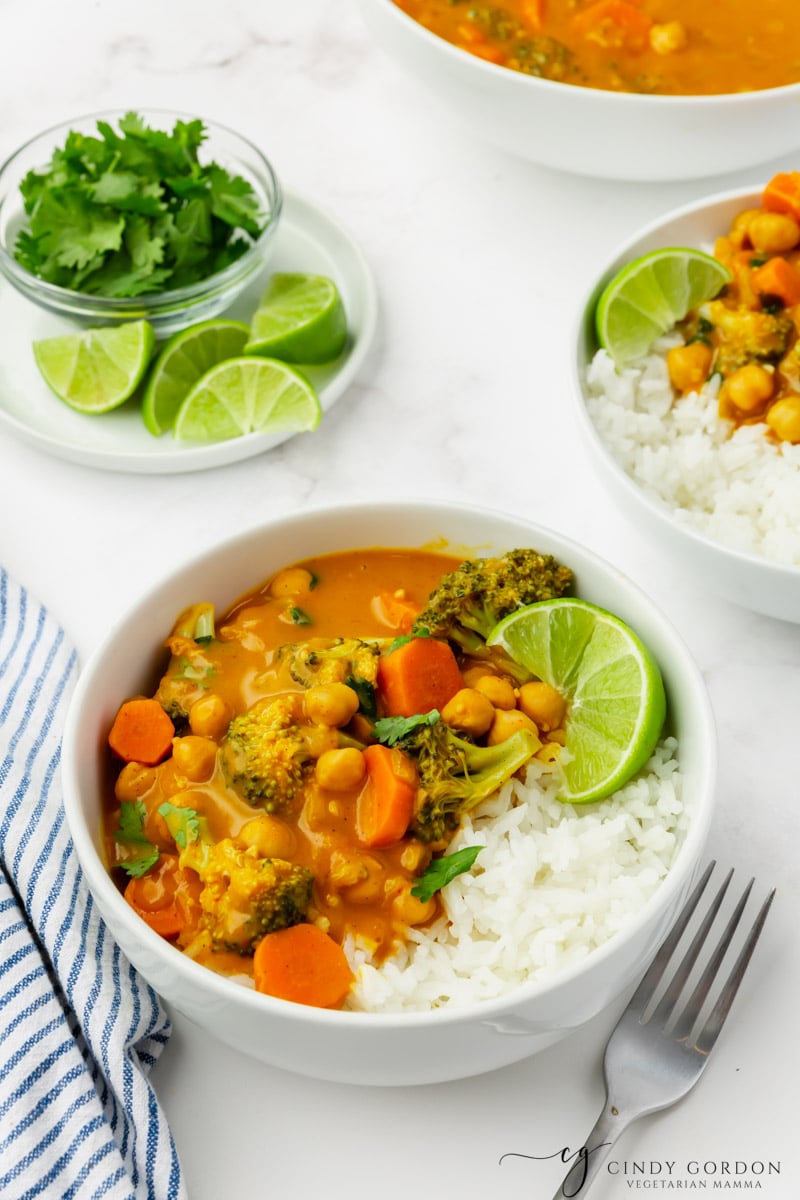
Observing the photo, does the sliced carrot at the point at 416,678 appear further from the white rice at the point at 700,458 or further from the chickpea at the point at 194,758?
the white rice at the point at 700,458

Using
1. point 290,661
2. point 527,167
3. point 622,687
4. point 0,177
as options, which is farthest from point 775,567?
point 0,177

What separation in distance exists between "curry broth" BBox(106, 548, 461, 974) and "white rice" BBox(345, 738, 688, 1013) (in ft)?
0.25

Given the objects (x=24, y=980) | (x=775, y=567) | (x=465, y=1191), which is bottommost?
(x=465, y=1191)

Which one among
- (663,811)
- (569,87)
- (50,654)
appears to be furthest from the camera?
(569,87)

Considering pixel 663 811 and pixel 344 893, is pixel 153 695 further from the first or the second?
pixel 663 811

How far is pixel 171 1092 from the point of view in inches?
93.6

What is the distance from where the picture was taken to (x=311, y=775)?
7.91ft

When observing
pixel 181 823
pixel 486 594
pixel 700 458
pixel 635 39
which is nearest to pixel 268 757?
pixel 181 823

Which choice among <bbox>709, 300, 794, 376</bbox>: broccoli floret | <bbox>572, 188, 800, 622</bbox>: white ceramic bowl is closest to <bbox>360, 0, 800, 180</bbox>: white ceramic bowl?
<bbox>572, 188, 800, 622</bbox>: white ceramic bowl

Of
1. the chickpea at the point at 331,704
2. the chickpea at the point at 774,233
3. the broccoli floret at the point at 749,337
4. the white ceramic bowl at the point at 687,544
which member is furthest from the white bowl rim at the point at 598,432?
the chickpea at the point at 331,704

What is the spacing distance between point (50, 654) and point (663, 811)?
1.44m

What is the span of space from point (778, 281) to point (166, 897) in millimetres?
2116

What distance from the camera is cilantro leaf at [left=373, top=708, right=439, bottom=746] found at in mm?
2408

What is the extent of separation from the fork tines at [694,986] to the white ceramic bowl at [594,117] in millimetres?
2104
